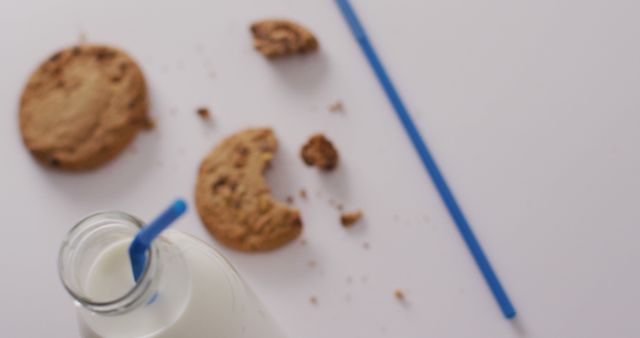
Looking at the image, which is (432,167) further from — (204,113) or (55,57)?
(55,57)

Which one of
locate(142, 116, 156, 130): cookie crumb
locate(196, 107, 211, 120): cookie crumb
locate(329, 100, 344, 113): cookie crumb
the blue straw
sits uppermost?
locate(142, 116, 156, 130): cookie crumb

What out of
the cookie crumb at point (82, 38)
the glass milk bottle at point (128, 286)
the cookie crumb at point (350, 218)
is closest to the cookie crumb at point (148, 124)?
→ the cookie crumb at point (82, 38)

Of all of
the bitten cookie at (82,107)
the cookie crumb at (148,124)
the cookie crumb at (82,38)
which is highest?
the cookie crumb at (82,38)

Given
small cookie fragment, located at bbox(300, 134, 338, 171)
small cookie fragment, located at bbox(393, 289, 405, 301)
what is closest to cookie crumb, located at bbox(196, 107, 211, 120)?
small cookie fragment, located at bbox(300, 134, 338, 171)

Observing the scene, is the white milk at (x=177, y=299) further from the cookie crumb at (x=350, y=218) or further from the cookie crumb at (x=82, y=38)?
the cookie crumb at (x=82, y=38)

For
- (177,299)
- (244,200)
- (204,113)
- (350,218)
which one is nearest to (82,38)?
(204,113)

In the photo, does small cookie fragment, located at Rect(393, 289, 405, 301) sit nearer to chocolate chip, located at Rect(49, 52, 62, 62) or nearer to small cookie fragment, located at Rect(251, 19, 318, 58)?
small cookie fragment, located at Rect(251, 19, 318, 58)
